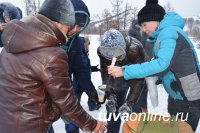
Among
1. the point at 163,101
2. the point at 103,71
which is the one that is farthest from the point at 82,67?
the point at 163,101

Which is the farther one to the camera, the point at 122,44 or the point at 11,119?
the point at 122,44

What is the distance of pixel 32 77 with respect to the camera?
1771mm

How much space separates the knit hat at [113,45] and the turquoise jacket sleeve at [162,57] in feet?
1.60

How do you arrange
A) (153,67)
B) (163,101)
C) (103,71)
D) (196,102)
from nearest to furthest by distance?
(153,67) → (196,102) → (103,71) → (163,101)

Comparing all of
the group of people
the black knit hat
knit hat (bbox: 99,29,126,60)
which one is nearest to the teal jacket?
the group of people

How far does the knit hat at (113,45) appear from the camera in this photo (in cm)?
276

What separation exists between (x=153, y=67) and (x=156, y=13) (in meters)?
0.61

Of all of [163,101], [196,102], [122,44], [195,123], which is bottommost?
[163,101]

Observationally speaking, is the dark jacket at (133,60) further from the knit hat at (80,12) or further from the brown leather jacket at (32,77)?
the brown leather jacket at (32,77)

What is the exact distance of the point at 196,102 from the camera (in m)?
2.49

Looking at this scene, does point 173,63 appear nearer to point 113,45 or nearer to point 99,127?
point 113,45

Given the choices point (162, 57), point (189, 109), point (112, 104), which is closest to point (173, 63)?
point (162, 57)

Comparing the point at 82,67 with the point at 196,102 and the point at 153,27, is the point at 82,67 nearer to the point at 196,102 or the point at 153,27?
the point at 153,27

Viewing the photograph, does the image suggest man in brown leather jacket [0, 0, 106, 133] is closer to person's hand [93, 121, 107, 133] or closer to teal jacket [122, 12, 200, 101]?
person's hand [93, 121, 107, 133]
